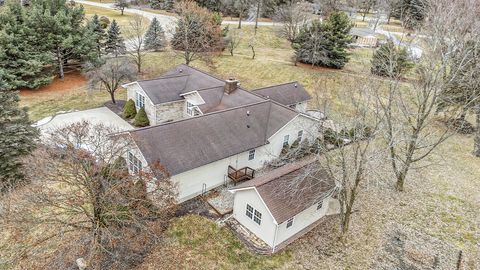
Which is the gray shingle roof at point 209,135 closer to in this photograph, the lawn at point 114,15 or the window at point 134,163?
the window at point 134,163

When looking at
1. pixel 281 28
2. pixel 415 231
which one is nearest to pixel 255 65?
pixel 281 28

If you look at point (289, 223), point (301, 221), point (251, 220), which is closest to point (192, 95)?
point (251, 220)

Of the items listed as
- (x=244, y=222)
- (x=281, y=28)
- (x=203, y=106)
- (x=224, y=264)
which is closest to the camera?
(x=224, y=264)

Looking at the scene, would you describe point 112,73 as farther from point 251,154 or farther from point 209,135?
point 251,154

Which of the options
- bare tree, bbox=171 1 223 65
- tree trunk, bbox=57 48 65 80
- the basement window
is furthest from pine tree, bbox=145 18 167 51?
the basement window

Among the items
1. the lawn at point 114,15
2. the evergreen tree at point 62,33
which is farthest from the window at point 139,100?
the lawn at point 114,15

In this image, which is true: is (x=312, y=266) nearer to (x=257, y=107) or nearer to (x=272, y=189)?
(x=272, y=189)

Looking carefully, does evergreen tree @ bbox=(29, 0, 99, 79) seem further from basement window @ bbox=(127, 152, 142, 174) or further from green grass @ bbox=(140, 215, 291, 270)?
green grass @ bbox=(140, 215, 291, 270)
